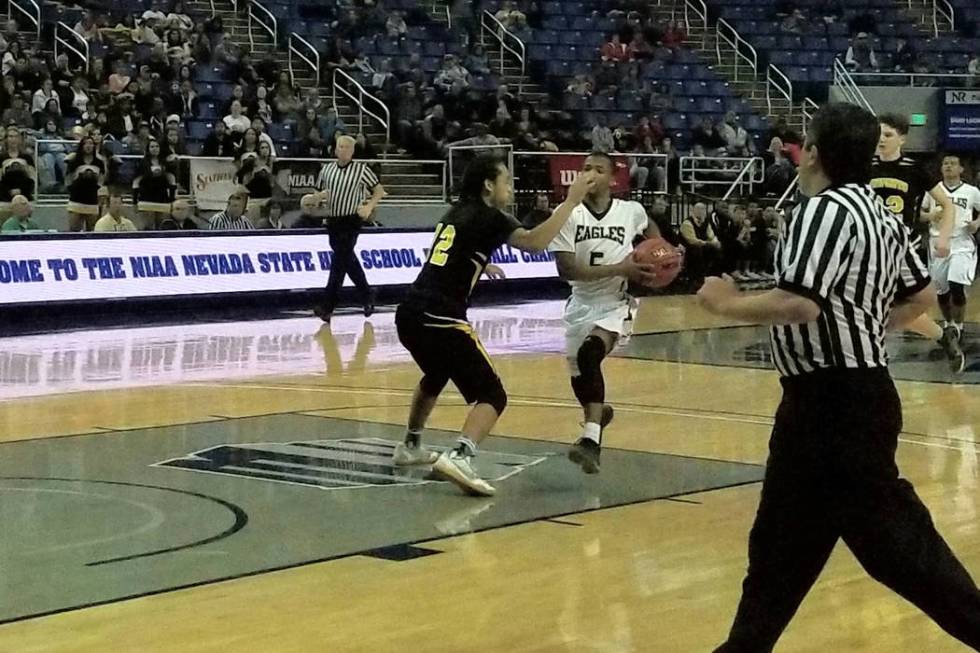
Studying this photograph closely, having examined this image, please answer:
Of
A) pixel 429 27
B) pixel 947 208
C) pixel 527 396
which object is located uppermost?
pixel 429 27

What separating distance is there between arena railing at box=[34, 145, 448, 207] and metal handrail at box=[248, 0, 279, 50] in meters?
3.98

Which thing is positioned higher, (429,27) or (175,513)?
(429,27)

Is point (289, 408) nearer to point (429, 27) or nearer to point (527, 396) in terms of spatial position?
point (527, 396)

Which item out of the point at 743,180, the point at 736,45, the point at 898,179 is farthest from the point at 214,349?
the point at 736,45

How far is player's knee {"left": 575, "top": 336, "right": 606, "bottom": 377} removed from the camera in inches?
363

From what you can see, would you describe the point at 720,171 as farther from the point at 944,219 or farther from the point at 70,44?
the point at 944,219

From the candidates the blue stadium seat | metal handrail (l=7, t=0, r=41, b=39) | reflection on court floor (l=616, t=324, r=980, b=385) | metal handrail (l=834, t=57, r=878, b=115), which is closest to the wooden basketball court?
reflection on court floor (l=616, t=324, r=980, b=385)

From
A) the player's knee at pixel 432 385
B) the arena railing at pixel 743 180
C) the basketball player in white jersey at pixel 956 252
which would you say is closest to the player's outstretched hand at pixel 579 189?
the player's knee at pixel 432 385

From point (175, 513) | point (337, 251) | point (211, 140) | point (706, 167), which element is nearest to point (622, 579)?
point (175, 513)

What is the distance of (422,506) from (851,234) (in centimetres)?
419

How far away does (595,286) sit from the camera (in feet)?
30.8

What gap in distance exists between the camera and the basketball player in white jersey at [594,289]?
358 inches

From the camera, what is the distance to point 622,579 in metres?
6.78

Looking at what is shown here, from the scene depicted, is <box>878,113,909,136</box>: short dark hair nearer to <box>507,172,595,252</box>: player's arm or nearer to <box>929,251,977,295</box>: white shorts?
<box>507,172,595,252</box>: player's arm
